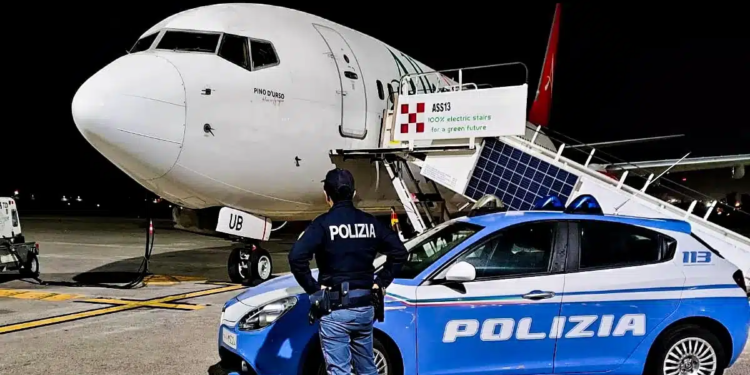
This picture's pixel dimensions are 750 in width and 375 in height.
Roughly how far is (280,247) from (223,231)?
33.4 feet

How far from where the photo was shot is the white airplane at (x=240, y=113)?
8133 mm

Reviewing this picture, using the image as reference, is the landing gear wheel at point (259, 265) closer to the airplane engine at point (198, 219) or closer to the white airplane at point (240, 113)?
the white airplane at point (240, 113)

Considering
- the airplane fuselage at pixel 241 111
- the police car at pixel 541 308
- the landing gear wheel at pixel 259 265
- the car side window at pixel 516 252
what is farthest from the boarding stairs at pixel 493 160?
the car side window at pixel 516 252

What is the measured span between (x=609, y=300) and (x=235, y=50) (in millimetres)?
6322

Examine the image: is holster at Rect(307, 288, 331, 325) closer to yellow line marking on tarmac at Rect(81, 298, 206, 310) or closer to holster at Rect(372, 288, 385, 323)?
holster at Rect(372, 288, 385, 323)

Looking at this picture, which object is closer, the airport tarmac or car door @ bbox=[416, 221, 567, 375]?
car door @ bbox=[416, 221, 567, 375]

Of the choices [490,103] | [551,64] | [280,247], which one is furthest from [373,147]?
[551,64]

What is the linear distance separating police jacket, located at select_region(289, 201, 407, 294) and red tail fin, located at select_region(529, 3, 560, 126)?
56.0 feet

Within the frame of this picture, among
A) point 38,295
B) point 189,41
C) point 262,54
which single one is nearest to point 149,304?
point 38,295

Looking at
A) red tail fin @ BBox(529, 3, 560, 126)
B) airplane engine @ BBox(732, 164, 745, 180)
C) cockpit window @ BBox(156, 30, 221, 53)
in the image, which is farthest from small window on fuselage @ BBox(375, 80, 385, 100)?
airplane engine @ BBox(732, 164, 745, 180)

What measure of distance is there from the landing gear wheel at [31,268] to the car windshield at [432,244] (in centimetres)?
874

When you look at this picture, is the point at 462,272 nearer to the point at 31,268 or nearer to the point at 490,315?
the point at 490,315

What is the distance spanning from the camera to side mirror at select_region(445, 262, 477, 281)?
4504mm

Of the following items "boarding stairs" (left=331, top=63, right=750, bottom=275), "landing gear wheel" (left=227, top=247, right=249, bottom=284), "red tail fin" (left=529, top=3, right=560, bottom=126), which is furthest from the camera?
"red tail fin" (left=529, top=3, right=560, bottom=126)
